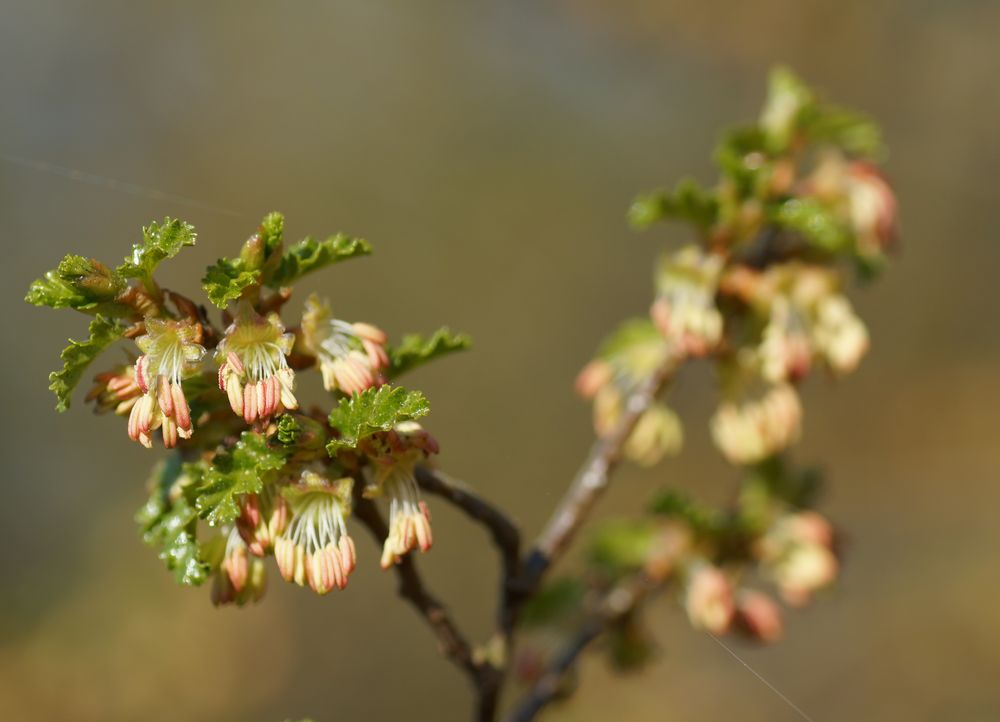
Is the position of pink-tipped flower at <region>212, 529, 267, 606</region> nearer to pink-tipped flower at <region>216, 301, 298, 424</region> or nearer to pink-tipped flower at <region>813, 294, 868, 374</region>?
pink-tipped flower at <region>216, 301, 298, 424</region>

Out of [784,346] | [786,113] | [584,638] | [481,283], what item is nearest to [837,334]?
[784,346]

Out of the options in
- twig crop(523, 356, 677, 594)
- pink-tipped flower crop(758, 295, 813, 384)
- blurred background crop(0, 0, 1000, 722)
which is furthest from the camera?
blurred background crop(0, 0, 1000, 722)

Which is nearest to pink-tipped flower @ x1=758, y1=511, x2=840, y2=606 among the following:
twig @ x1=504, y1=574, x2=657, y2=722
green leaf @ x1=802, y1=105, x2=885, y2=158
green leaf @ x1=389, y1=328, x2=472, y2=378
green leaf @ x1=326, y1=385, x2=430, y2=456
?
twig @ x1=504, y1=574, x2=657, y2=722

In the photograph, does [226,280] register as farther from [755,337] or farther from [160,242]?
[755,337]

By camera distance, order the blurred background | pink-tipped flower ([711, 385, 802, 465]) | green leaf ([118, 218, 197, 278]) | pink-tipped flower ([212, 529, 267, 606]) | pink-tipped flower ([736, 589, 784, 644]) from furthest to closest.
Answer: the blurred background → pink-tipped flower ([736, 589, 784, 644]) → pink-tipped flower ([711, 385, 802, 465]) → pink-tipped flower ([212, 529, 267, 606]) → green leaf ([118, 218, 197, 278])

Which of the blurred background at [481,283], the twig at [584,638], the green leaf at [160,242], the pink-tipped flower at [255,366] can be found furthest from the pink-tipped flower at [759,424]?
the blurred background at [481,283]

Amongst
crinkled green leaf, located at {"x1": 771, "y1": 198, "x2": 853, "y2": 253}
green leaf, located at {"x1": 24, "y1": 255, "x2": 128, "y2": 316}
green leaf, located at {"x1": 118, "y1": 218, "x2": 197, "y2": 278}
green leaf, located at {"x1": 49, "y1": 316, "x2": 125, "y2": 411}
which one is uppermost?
green leaf, located at {"x1": 118, "y1": 218, "x2": 197, "y2": 278}
